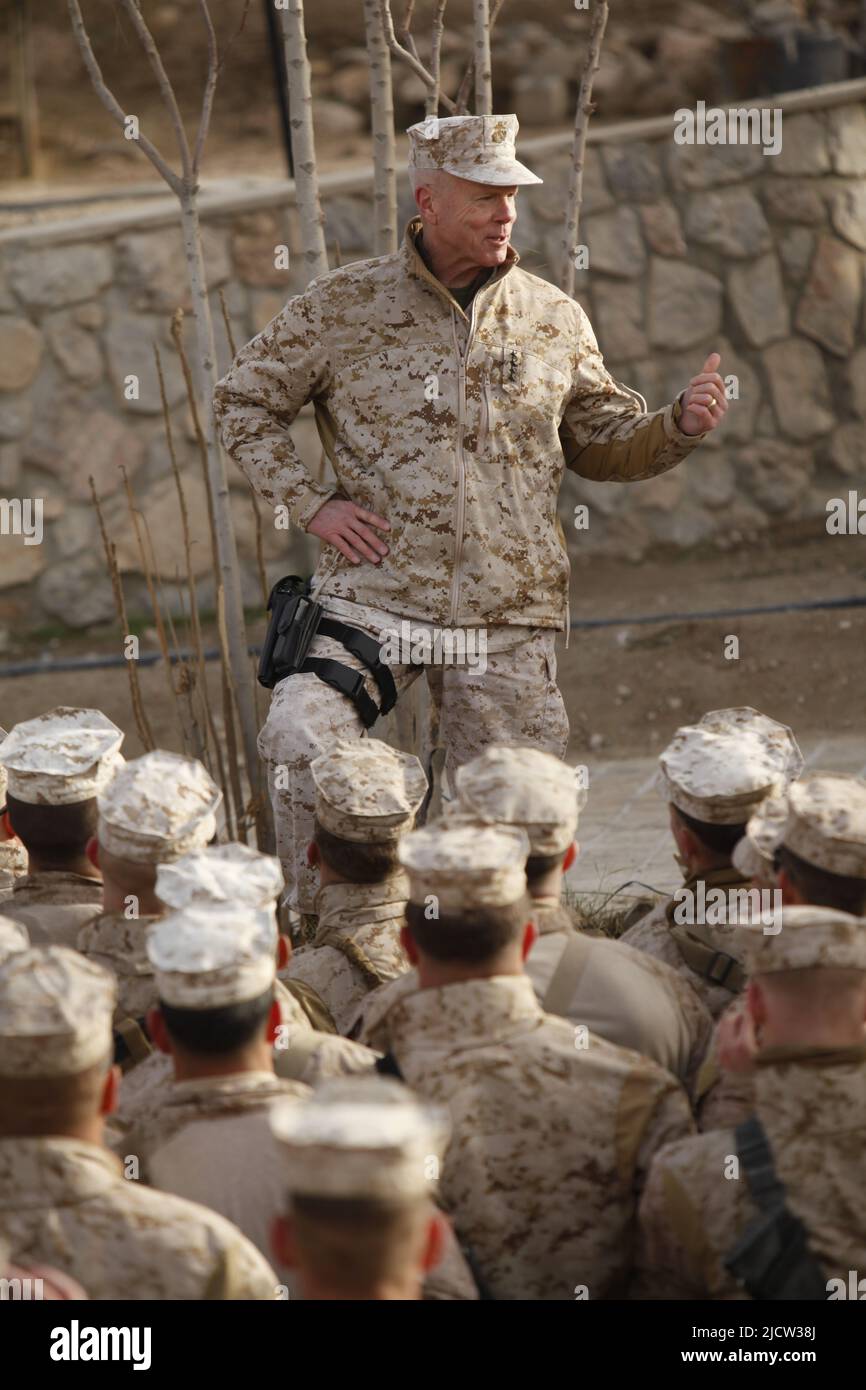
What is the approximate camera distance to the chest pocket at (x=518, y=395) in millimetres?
3914

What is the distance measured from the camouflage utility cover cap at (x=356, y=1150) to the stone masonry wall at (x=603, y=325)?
18.7 feet

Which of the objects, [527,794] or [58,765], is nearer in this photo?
[527,794]

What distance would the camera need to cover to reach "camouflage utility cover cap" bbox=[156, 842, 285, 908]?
2.76 meters

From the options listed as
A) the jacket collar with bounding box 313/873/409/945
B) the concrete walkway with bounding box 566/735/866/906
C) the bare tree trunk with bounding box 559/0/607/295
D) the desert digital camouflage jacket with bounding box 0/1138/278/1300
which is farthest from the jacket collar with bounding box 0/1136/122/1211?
the bare tree trunk with bounding box 559/0/607/295

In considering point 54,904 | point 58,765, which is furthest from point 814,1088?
point 58,765

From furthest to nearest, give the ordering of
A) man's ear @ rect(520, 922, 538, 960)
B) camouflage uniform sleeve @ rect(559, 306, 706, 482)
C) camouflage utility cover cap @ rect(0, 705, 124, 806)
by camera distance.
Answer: camouflage uniform sleeve @ rect(559, 306, 706, 482) < camouflage utility cover cap @ rect(0, 705, 124, 806) < man's ear @ rect(520, 922, 538, 960)

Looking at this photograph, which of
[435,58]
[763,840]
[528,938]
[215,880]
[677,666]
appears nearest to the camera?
[528,938]

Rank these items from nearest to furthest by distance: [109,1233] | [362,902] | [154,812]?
[109,1233] → [154,812] → [362,902]

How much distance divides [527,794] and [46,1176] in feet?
3.55

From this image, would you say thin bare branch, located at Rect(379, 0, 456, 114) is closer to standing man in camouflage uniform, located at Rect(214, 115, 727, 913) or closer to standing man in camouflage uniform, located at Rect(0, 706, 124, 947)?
standing man in camouflage uniform, located at Rect(214, 115, 727, 913)

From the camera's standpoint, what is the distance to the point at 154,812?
3082 millimetres

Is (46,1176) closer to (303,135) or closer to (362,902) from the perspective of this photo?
(362,902)

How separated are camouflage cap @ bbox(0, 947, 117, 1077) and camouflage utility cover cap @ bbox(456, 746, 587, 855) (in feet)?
2.60

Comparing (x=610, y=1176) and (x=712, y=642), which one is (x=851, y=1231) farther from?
(x=712, y=642)
